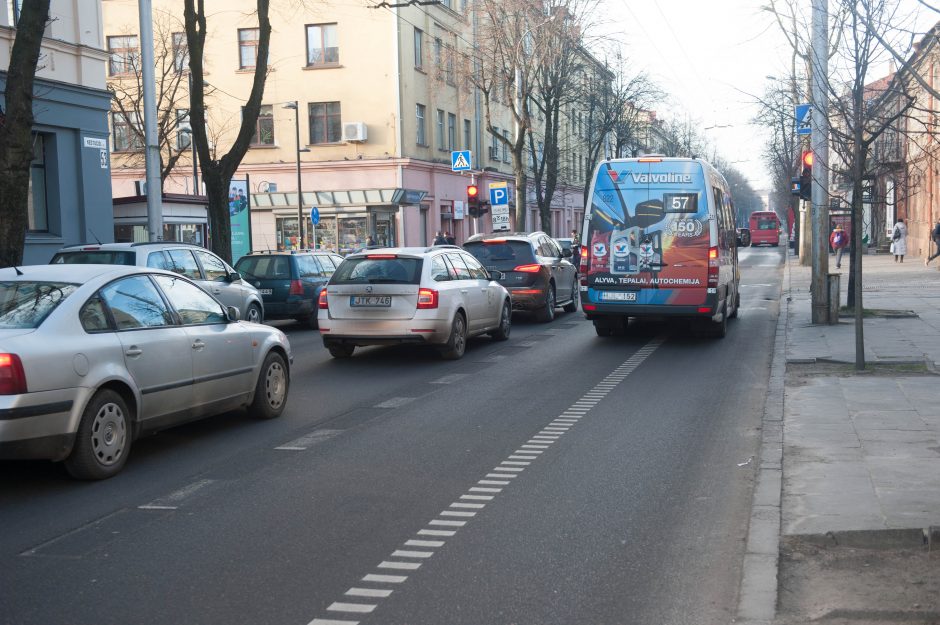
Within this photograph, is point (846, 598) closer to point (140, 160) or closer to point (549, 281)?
point (549, 281)

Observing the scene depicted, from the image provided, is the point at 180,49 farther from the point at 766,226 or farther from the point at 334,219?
the point at 766,226

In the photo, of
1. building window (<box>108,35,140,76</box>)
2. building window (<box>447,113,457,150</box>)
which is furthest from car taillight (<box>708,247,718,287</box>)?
building window (<box>447,113,457,150</box>)

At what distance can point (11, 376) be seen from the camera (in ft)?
21.2

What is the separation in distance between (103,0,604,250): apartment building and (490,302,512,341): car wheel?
26.4 metres

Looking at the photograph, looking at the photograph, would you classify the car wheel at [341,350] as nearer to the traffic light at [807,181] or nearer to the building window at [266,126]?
the traffic light at [807,181]

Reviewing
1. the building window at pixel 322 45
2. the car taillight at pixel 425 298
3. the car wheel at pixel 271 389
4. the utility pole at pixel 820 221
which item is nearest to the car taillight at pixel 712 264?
the utility pole at pixel 820 221

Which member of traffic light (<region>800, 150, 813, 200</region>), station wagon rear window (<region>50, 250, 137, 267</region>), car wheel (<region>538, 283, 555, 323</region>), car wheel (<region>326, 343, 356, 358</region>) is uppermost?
traffic light (<region>800, 150, 813, 200</region>)

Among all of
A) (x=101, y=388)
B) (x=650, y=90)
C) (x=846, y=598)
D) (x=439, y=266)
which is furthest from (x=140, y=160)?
(x=846, y=598)

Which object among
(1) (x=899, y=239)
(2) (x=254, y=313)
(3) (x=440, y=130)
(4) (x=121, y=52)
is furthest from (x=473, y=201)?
(4) (x=121, y=52)

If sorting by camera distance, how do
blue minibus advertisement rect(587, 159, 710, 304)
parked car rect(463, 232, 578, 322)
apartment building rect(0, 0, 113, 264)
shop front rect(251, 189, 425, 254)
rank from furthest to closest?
shop front rect(251, 189, 425, 254) < apartment building rect(0, 0, 113, 264) < parked car rect(463, 232, 578, 322) < blue minibus advertisement rect(587, 159, 710, 304)

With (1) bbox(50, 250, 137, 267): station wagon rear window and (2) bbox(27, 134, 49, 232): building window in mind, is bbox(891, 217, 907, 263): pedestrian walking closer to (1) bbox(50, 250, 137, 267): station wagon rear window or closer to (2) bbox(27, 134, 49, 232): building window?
(2) bbox(27, 134, 49, 232): building window

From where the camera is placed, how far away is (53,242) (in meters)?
21.3

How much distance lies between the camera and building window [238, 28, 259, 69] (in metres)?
44.7

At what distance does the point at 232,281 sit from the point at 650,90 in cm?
3327
